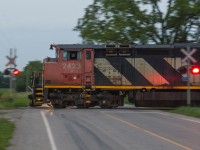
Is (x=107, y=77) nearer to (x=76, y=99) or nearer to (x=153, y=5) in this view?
(x=76, y=99)

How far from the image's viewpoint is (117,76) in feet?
98.6

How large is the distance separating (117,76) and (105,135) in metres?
15.3

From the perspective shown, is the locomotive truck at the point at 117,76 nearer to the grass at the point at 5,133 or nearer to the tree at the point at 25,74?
the grass at the point at 5,133

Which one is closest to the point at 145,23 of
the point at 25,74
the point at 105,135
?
the point at 105,135

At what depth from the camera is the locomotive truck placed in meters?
29.9

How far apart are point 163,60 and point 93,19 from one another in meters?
14.3

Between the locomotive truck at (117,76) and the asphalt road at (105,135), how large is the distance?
971 cm

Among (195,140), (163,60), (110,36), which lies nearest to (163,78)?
(163,60)

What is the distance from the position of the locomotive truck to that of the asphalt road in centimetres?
971

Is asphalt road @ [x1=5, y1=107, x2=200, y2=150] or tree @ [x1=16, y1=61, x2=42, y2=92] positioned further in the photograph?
tree @ [x1=16, y1=61, x2=42, y2=92]

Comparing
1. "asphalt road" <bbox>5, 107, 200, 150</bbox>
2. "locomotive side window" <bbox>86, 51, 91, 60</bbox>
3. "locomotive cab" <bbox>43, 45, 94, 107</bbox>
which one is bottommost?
"asphalt road" <bbox>5, 107, 200, 150</bbox>

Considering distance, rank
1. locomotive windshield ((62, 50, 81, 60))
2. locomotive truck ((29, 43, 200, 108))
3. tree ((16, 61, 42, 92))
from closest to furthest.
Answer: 1. locomotive truck ((29, 43, 200, 108))
2. locomotive windshield ((62, 50, 81, 60))
3. tree ((16, 61, 42, 92))

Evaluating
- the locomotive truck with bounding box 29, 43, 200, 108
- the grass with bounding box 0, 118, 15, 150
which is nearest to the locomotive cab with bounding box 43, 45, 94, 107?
the locomotive truck with bounding box 29, 43, 200, 108

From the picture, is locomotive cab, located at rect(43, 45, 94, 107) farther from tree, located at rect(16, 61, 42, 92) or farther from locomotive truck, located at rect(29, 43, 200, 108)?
tree, located at rect(16, 61, 42, 92)
